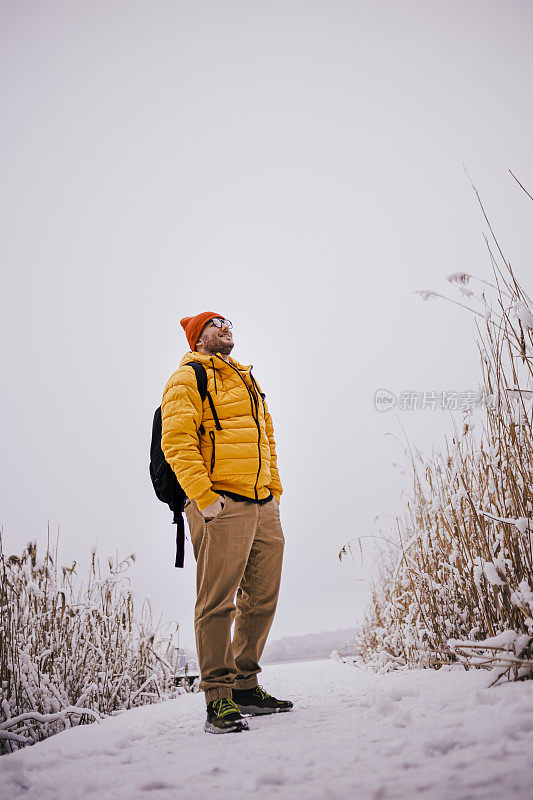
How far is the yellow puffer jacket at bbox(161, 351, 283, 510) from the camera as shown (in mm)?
1693

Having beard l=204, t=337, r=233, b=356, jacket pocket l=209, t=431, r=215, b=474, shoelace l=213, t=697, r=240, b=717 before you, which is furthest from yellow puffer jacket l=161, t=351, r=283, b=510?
shoelace l=213, t=697, r=240, b=717

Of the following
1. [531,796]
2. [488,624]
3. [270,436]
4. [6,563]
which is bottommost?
[488,624]

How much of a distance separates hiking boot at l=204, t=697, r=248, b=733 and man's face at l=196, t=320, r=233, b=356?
1322 mm

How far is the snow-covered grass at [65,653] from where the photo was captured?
6.51ft

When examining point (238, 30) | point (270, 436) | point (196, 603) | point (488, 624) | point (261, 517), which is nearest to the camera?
point (488, 624)

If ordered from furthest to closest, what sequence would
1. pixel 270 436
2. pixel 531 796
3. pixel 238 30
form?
pixel 238 30 < pixel 270 436 < pixel 531 796

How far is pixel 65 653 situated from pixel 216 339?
5.50 ft

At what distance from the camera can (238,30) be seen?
198 meters

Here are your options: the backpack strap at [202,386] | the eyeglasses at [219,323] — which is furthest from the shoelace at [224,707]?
the eyeglasses at [219,323]

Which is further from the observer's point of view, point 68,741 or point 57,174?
point 57,174

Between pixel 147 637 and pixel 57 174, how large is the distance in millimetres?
181286

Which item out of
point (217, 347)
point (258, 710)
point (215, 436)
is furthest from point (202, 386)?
point (258, 710)

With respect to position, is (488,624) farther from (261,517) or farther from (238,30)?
(238,30)

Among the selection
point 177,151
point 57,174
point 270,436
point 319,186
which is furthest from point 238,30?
point 270,436
